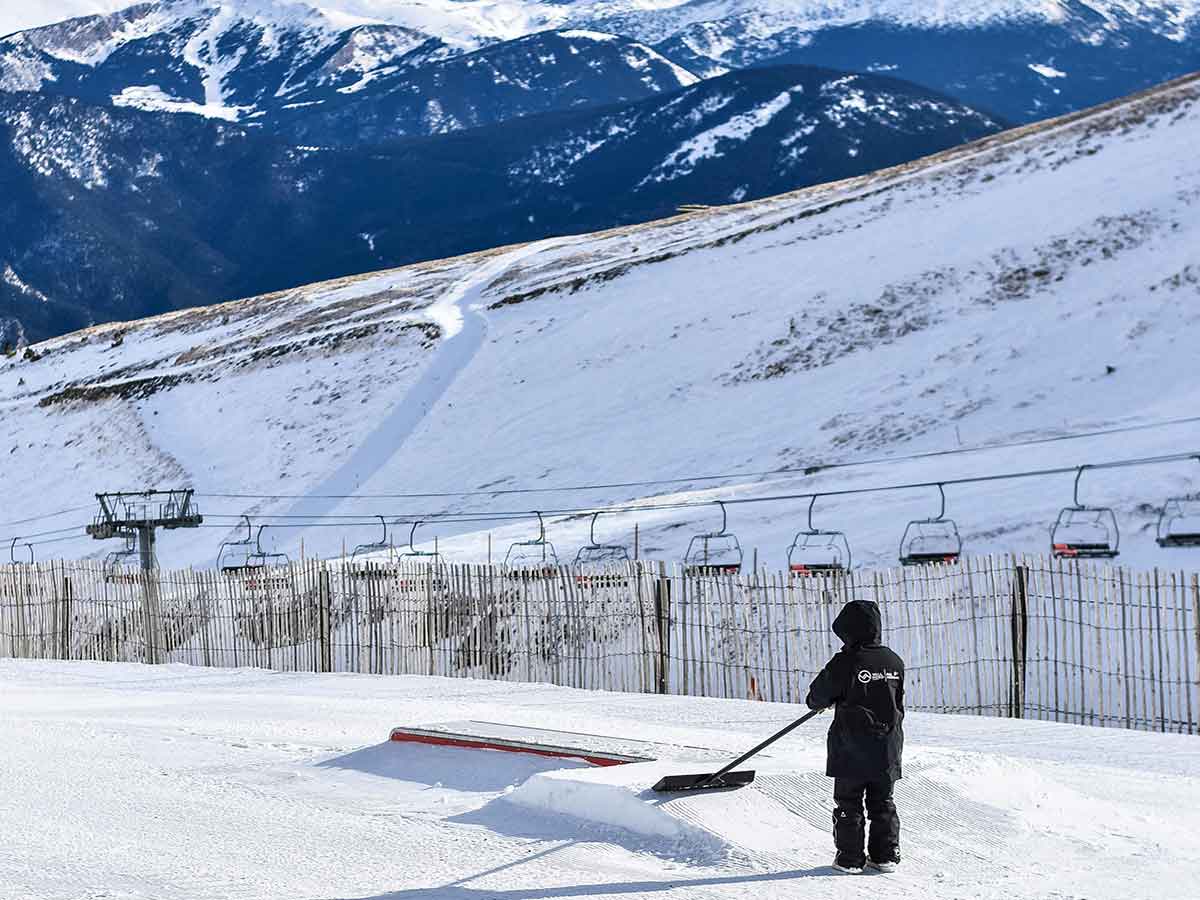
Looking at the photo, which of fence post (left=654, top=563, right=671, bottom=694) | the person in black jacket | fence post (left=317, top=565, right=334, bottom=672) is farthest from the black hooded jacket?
fence post (left=317, top=565, right=334, bottom=672)

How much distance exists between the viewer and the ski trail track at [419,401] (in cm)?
4962

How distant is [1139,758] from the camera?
1296cm

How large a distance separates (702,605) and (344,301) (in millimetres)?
61338

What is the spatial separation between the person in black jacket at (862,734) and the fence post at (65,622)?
1847cm

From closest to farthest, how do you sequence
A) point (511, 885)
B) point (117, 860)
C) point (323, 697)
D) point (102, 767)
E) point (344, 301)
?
point (511, 885)
point (117, 860)
point (102, 767)
point (323, 697)
point (344, 301)

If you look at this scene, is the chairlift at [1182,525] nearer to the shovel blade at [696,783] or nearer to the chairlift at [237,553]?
the shovel blade at [696,783]

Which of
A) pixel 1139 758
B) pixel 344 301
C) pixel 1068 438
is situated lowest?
pixel 1139 758

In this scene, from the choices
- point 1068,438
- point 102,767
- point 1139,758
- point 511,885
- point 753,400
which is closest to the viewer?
point 511,885

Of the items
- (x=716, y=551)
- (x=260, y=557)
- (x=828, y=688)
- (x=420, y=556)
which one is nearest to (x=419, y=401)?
(x=260, y=557)

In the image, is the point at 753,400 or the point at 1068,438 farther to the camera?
the point at 753,400

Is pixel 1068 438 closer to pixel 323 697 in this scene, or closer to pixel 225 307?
pixel 323 697

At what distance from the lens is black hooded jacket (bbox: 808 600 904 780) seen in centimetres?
834

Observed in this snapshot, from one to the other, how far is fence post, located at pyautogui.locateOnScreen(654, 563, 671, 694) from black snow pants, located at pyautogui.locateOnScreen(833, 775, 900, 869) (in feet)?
31.3

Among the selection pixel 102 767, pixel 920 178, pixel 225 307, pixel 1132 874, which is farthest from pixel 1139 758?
pixel 225 307
